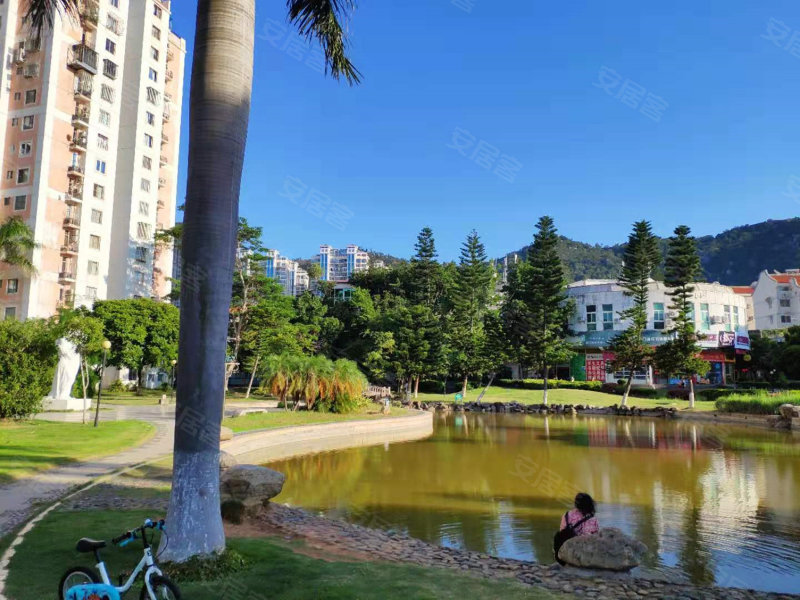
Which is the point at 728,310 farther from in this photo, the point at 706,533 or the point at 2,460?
the point at 2,460

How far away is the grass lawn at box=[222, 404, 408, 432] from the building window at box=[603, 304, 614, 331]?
31092 millimetres

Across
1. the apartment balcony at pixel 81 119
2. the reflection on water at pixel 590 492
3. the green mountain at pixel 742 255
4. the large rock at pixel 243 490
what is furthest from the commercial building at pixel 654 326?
the green mountain at pixel 742 255

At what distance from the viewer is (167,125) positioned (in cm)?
5172

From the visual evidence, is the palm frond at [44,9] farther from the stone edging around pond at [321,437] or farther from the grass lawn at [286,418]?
the grass lawn at [286,418]

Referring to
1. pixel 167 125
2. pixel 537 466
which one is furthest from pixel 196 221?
pixel 167 125

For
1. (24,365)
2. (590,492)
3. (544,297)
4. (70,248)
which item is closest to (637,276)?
(544,297)

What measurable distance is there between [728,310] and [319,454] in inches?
1870

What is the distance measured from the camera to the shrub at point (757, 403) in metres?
28.5

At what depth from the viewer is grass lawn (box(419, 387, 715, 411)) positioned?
3941 cm

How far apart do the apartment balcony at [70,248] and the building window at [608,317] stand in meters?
43.4

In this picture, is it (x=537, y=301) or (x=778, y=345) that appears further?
(x=778, y=345)

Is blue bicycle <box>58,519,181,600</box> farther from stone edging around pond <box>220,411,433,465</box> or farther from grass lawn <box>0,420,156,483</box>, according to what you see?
stone edging around pond <box>220,411,433,465</box>

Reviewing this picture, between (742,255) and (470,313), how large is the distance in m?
125

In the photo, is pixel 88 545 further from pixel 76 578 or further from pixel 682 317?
pixel 682 317
